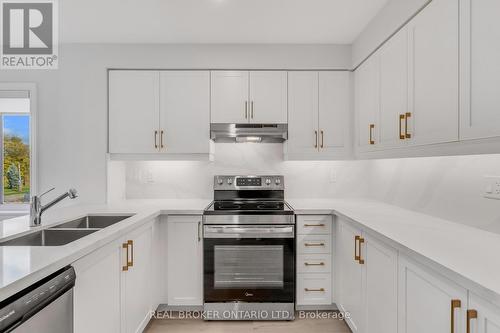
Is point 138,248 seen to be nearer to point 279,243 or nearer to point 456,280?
point 279,243

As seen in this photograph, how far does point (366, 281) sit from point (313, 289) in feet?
2.44

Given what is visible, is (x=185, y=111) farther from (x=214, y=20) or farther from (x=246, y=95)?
(x=214, y=20)

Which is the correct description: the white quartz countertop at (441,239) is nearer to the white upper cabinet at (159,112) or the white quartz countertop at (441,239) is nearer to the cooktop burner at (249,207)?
the cooktop burner at (249,207)

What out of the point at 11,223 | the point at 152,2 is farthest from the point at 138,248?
the point at 152,2

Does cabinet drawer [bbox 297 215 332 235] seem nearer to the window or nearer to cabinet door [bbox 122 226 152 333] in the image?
cabinet door [bbox 122 226 152 333]

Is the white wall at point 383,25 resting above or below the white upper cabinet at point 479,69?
above

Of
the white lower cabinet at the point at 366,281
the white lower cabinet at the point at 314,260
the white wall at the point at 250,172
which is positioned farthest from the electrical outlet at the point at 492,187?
the white wall at the point at 250,172

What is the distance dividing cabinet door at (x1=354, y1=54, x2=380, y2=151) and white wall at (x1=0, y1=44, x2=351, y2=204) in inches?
37.4

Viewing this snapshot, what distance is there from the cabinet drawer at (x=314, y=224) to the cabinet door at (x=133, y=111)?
150 centimetres

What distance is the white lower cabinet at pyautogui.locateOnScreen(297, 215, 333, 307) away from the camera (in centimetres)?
260

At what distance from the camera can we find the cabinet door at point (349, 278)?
2.11 metres

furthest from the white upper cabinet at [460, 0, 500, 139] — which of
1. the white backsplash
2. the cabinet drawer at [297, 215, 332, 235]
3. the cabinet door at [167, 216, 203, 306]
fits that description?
the cabinet door at [167, 216, 203, 306]

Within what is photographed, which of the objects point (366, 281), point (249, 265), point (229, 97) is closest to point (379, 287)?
point (366, 281)

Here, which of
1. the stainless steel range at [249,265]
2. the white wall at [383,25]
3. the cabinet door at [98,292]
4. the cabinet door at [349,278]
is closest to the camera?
the cabinet door at [98,292]
